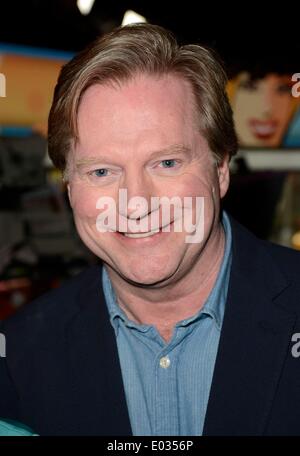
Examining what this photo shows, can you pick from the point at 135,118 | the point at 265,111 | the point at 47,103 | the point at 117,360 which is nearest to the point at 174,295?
the point at 117,360

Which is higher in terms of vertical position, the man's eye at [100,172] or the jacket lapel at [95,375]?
the man's eye at [100,172]

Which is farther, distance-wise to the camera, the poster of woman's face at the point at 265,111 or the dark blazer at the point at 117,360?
the poster of woman's face at the point at 265,111

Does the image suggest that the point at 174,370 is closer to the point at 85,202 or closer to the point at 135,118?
the point at 85,202

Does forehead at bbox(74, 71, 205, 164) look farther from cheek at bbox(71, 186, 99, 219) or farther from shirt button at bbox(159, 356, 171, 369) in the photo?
shirt button at bbox(159, 356, 171, 369)

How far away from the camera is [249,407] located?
1314mm

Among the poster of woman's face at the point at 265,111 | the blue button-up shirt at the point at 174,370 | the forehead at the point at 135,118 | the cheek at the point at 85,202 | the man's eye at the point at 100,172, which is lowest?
the blue button-up shirt at the point at 174,370

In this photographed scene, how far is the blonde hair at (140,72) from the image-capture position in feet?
4.45

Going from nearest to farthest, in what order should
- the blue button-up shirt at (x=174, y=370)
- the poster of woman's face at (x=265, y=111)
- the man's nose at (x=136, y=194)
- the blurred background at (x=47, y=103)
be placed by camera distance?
the man's nose at (x=136, y=194) → the blue button-up shirt at (x=174, y=370) → the blurred background at (x=47, y=103) → the poster of woman's face at (x=265, y=111)

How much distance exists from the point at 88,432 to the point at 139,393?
156 mm

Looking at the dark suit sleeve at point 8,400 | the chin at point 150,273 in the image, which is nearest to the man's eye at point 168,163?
the chin at point 150,273

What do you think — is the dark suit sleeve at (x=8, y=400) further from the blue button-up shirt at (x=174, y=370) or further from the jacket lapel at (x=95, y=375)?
Result: the blue button-up shirt at (x=174, y=370)

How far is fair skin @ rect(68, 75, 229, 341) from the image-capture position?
1.30 m

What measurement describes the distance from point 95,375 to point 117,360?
67 mm
